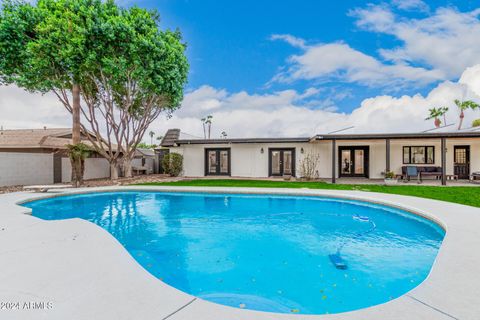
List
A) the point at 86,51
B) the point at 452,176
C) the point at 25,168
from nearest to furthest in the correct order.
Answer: the point at 86,51 < the point at 25,168 < the point at 452,176

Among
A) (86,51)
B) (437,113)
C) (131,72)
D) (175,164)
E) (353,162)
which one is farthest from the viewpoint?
(437,113)

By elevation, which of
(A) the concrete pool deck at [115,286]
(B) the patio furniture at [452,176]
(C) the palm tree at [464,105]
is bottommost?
(A) the concrete pool deck at [115,286]

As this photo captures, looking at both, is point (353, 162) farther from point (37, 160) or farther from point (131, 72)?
point (37, 160)

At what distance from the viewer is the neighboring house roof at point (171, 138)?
59.7 ft

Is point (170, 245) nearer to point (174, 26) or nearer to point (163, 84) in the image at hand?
point (163, 84)

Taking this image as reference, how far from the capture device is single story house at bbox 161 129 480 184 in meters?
14.7

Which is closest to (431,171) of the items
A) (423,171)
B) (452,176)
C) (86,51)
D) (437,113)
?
(423,171)

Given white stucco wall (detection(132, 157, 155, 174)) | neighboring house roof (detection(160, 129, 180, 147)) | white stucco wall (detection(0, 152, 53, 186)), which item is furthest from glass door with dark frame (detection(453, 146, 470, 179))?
white stucco wall (detection(0, 152, 53, 186))

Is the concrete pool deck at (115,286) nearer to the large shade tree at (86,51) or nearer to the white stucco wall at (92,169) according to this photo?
the large shade tree at (86,51)

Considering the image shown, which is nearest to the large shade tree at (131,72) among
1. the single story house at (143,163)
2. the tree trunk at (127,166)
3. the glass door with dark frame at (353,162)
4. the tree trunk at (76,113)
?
the tree trunk at (127,166)

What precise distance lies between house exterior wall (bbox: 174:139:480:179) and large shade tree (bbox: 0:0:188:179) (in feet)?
17.3

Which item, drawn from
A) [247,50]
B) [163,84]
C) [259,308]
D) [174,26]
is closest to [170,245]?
[259,308]

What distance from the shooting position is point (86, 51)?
10867mm

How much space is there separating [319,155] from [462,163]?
836cm
